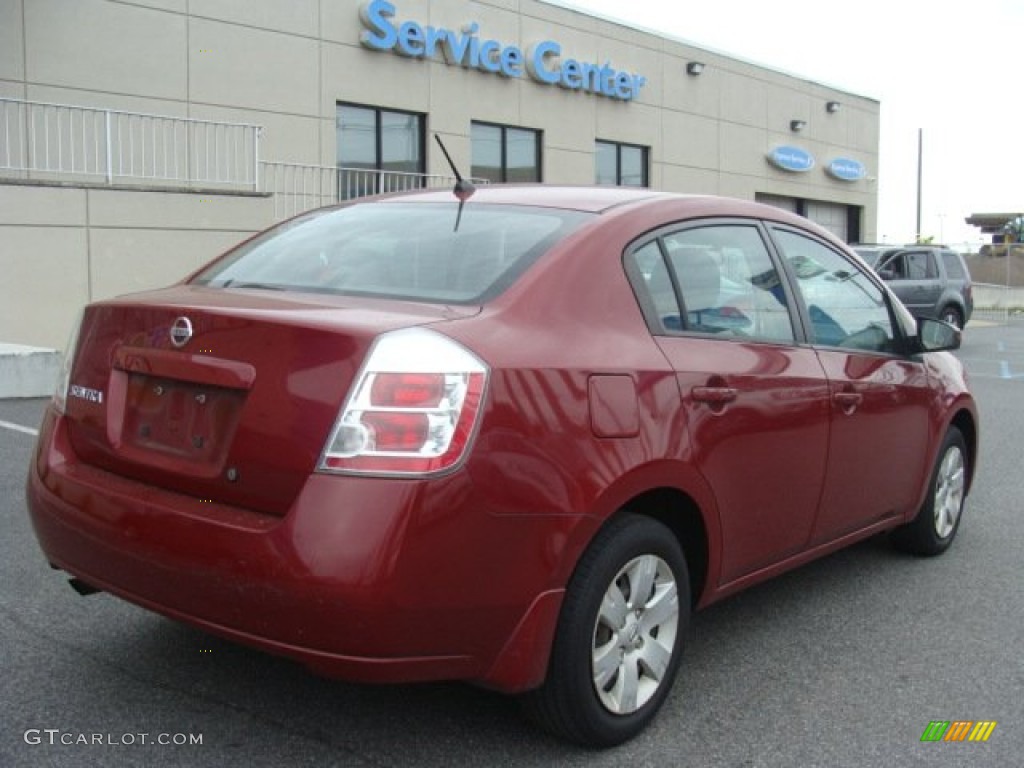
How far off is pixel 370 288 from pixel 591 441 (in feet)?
2.78

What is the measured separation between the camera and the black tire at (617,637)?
2.92m

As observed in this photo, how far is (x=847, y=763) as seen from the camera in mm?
3062

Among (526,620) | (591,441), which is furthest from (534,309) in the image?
(526,620)

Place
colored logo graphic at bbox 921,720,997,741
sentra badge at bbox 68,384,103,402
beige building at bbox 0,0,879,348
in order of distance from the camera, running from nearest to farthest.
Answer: sentra badge at bbox 68,384,103,402 → colored logo graphic at bbox 921,720,997,741 → beige building at bbox 0,0,879,348

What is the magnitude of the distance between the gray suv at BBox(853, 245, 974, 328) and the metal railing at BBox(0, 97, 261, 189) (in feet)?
35.5

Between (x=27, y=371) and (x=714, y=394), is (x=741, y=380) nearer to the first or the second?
(x=714, y=394)

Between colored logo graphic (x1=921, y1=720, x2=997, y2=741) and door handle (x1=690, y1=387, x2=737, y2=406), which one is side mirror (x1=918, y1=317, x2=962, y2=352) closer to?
door handle (x1=690, y1=387, x2=737, y2=406)

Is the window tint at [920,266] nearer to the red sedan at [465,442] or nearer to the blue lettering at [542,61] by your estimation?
the blue lettering at [542,61]

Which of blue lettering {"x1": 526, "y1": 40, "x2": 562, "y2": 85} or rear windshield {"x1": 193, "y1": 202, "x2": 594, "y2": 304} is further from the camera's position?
blue lettering {"x1": 526, "y1": 40, "x2": 562, "y2": 85}

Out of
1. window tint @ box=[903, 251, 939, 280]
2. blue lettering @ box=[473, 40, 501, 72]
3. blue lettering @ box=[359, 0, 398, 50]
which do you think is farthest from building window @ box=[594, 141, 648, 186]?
window tint @ box=[903, 251, 939, 280]

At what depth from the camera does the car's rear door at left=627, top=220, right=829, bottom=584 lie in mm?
3379

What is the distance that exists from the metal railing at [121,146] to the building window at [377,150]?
2209 mm

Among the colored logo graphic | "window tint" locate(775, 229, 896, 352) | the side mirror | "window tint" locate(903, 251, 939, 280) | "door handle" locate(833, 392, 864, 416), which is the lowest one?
the colored logo graphic

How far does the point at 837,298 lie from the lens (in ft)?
14.5
